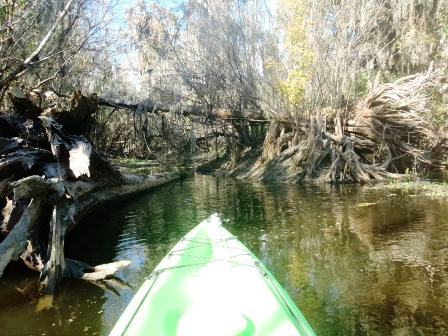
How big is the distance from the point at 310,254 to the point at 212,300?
3.29 metres

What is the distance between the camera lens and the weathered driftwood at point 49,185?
5.59 meters

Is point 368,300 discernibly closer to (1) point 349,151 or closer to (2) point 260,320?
(2) point 260,320

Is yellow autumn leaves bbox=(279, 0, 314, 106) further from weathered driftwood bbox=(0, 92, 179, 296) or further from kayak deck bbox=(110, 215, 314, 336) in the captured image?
kayak deck bbox=(110, 215, 314, 336)

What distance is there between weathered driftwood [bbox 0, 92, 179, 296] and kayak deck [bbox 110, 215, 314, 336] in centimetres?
132

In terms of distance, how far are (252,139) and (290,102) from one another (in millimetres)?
4688

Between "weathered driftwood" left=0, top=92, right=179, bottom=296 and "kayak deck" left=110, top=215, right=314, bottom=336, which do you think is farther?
"weathered driftwood" left=0, top=92, right=179, bottom=296

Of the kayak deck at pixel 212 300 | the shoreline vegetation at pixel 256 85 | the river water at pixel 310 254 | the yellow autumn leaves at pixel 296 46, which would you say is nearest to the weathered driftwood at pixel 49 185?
the shoreline vegetation at pixel 256 85

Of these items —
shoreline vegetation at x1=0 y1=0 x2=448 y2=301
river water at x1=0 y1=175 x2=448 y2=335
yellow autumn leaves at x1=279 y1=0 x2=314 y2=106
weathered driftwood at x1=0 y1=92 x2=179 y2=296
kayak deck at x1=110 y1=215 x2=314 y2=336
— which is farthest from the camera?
yellow autumn leaves at x1=279 y1=0 x2=314 y2=106

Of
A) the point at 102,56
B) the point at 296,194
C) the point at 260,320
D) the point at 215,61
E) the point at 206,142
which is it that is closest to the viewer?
the point at 260,320

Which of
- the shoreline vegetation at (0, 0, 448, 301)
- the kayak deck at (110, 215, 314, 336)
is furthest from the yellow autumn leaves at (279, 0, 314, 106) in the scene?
the kayak deck at (110, 215, 314, 336)

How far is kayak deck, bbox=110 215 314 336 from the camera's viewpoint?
330 centimetres

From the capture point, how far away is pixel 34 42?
15.5 meters

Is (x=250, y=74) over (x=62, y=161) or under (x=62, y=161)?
over

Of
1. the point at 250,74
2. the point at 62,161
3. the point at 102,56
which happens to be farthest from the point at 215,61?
the point at 62,161
